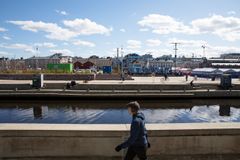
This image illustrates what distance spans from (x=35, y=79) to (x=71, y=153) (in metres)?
33.7

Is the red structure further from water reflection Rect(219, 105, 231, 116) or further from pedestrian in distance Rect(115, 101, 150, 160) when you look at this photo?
pedestrian in distance Rect(115, 101, 150, 160)

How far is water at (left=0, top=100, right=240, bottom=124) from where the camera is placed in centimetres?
2284

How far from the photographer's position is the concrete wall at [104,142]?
6688 millimetres

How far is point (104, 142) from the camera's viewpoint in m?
6.76

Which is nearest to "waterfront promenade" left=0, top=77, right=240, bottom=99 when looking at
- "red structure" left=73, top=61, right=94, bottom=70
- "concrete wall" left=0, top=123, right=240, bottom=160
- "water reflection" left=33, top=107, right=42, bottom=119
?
"water reflection" left=33, top=107, right=42, bottom=119

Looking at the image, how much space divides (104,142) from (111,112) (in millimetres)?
19658

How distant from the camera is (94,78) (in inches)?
2232

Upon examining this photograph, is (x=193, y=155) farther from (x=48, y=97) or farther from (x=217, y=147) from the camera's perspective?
(x=48, y=97)

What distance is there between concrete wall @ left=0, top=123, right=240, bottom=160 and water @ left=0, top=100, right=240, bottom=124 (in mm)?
14403

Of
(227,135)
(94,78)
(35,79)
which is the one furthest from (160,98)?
(227,135)

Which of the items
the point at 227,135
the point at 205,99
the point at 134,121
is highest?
the point at 134,121

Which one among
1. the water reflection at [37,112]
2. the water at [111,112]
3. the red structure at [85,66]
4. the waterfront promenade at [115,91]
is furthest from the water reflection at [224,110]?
the red structure at [85,66]

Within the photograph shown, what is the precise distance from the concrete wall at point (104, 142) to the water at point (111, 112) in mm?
14403

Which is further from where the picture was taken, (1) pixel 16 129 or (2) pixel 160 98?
(2) pixel 160 98
